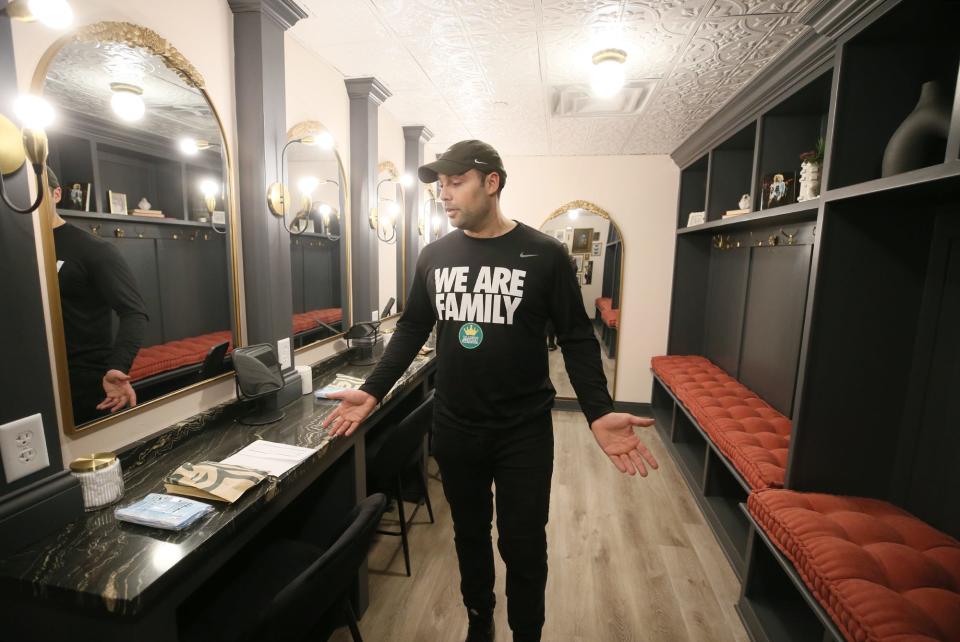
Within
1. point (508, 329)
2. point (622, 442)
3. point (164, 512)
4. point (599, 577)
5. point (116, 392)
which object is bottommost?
point (599, 577)

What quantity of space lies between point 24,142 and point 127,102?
0.49 metres

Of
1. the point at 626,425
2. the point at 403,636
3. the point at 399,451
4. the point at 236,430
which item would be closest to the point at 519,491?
the point at 626,425

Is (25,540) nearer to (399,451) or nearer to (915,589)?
(399,451)

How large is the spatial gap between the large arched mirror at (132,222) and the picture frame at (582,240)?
348 centimetres

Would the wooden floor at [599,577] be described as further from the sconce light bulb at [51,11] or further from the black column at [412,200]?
the sconce light bulb at [51,11]

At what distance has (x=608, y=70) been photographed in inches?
89.7

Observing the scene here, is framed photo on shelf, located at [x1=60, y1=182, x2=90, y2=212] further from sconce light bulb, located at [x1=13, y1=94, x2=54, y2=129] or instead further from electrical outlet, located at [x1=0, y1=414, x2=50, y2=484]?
electrical outlet, located at [x1=0, y1=414, x2=50, y2=484]

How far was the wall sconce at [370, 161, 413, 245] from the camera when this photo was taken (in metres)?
3.13

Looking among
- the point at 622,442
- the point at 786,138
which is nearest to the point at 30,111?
the point at 622,442

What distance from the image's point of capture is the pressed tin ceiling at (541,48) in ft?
6.03

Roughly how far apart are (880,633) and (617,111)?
299cm

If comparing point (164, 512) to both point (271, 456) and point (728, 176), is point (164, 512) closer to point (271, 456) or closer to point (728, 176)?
point (271, 456)

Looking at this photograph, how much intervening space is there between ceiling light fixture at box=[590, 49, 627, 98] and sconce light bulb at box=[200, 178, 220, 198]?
185 cm

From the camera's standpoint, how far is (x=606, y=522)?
8.50ft
